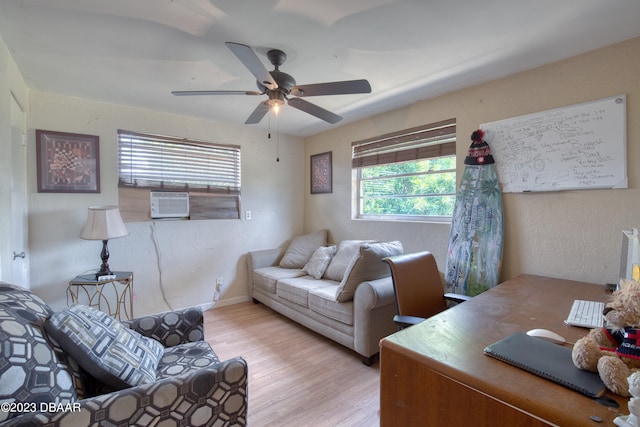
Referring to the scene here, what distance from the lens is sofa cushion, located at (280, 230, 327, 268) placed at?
3689 millimetres

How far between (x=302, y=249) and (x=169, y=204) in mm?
1690

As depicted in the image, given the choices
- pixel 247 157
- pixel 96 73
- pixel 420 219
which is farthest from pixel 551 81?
pixel 96 73

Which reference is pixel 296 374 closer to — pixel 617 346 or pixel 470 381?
pixel 470 381

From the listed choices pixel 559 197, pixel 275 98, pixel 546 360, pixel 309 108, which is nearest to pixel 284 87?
pixel 275 98

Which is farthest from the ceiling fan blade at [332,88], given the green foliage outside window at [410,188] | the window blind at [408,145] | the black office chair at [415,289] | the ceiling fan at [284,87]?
the green foliage outside window at [410,188]

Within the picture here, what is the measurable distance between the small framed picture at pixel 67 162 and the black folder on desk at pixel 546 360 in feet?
11.4

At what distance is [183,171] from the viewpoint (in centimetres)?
333

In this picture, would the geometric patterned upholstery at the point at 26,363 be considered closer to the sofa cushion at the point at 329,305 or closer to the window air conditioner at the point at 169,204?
the sofa cushion at the point at 329,305

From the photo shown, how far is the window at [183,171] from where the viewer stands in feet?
9.91

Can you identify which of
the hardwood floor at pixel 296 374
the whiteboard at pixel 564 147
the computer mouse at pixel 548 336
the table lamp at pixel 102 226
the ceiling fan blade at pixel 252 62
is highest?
the ceiling fan blade at pixel 252 62

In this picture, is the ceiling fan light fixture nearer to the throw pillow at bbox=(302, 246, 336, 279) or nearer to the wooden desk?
the wooden desk

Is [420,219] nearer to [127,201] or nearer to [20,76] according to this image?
[127,201]

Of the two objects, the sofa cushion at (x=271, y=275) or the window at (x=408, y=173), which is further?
the sofa cushion at (x=271, y=275)

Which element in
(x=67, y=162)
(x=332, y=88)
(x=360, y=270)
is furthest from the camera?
(x=67, y=162)
